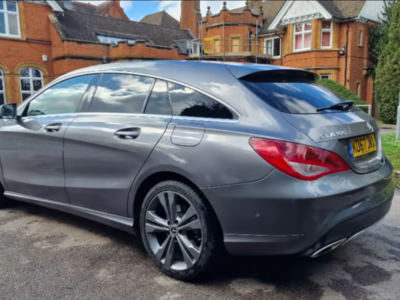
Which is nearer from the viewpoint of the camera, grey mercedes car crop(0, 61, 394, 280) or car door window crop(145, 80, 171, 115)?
grey mercedes car crop(0, 61, 394, 280)

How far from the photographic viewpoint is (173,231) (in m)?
2.76

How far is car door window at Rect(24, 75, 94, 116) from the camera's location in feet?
11.8

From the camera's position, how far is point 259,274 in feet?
9.39

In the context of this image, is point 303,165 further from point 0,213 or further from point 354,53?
point 354,53

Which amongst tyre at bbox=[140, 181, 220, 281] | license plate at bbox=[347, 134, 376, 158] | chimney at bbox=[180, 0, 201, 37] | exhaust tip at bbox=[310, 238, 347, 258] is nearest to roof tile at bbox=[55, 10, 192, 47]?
chimney at bbox=[180, 0, 201, 37]

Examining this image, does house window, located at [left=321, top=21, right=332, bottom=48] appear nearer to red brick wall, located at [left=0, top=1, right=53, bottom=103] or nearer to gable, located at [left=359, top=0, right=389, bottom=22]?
gable, located at [left=359, top=0, right=389, bottom=22]

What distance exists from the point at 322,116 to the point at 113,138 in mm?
1687

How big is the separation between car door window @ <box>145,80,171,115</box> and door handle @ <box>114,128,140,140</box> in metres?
0.19

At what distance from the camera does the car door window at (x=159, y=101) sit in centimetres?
296

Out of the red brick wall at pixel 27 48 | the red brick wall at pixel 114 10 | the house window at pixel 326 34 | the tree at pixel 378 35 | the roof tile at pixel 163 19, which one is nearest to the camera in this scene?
the red brick wall at pixel 27 48

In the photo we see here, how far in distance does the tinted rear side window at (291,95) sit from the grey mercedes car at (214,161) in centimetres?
1

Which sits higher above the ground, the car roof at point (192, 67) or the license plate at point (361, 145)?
the car roof at point (192, 67)

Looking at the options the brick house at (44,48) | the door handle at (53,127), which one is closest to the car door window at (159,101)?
the door handle at (53,127)

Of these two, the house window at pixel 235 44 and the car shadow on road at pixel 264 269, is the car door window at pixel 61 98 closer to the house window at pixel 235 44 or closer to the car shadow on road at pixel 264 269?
the car shadow on road at pixel 264 269
